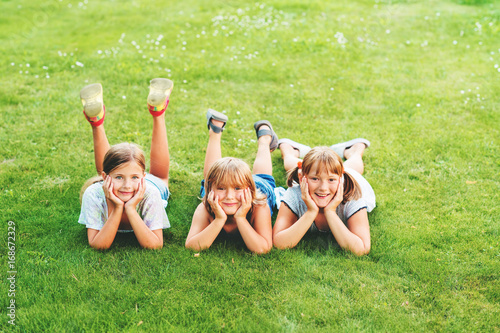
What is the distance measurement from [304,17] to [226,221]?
28.2 ft

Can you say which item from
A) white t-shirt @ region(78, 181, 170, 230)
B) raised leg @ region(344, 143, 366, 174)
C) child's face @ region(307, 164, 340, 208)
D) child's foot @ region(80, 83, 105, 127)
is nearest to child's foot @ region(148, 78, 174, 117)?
child's foot @ region(80, 83, 105, 127)

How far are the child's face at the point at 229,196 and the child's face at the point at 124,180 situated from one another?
2.52ft

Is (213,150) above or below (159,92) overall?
below

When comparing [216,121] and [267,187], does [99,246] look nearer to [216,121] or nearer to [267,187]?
[267,187]

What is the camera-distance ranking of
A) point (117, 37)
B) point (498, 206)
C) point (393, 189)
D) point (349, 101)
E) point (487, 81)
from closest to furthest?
point (498, 206), point (393, 189), point (349, 101), point (487, 81), point (117, 37)

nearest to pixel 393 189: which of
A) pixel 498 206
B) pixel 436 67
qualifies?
pixel 498 206

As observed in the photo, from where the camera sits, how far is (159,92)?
17.6ft

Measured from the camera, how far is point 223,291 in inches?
150

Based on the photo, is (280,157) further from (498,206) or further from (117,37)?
(117,37)

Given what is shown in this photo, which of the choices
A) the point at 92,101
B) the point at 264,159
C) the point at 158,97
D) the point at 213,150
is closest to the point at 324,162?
the point at 264,159

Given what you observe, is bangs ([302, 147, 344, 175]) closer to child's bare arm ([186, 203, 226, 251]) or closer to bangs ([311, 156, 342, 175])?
bangs ([311, 156, 342, 175])

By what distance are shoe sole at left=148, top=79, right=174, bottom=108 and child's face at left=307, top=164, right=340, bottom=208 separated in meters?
2.08

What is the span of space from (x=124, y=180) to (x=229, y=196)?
983 mm

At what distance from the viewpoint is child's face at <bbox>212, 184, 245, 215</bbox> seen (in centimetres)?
417
